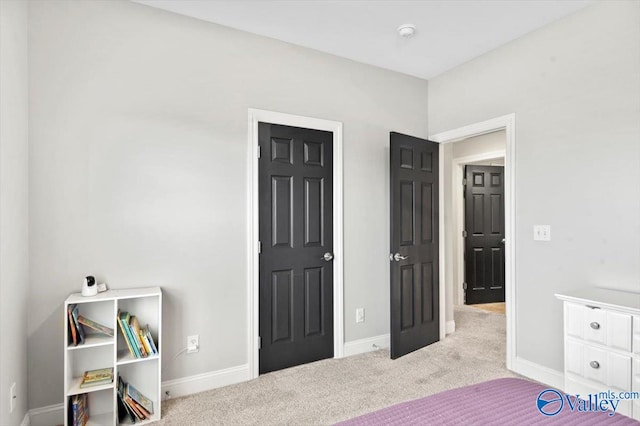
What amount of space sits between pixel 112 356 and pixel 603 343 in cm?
295

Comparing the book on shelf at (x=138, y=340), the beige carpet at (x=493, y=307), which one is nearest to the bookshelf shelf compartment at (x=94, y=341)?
the book on shelf at (x=138, y=340)

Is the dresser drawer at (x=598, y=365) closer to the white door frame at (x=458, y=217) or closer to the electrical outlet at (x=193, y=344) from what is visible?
the electrical outlet at (x=193, y=344)

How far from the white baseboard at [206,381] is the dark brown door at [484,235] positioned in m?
3.76

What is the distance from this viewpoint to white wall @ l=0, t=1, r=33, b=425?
70.6 inches

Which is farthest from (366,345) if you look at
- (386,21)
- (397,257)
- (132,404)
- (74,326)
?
(386,21)

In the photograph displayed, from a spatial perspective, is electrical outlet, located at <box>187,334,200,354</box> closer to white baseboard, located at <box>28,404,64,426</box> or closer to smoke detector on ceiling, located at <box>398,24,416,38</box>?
white baseboard, located at <box>28,404,64,426</box>

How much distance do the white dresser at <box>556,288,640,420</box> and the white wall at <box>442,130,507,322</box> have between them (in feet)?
5.60

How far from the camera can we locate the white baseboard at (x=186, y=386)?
2158 millimetres

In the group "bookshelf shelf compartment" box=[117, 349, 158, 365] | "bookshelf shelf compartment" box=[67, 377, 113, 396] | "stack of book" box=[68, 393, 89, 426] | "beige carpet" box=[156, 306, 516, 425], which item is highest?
"bookshelf shelf compartment" box=[117, 349, 158, 365]

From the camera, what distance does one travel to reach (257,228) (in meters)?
2.85

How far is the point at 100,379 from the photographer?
2.15 metres

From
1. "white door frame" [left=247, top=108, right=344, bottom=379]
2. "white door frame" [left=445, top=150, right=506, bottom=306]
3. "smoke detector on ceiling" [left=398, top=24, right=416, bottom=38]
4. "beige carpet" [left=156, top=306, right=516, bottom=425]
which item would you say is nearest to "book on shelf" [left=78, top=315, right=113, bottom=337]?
"beige carpet" [left=156, top=306, right=516, bottom=425]

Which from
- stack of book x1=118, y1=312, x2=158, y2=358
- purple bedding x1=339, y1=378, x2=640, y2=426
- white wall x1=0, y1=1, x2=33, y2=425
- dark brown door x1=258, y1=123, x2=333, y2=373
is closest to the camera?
purple bedding x1=339, y1=378, x2=640, y2=426
